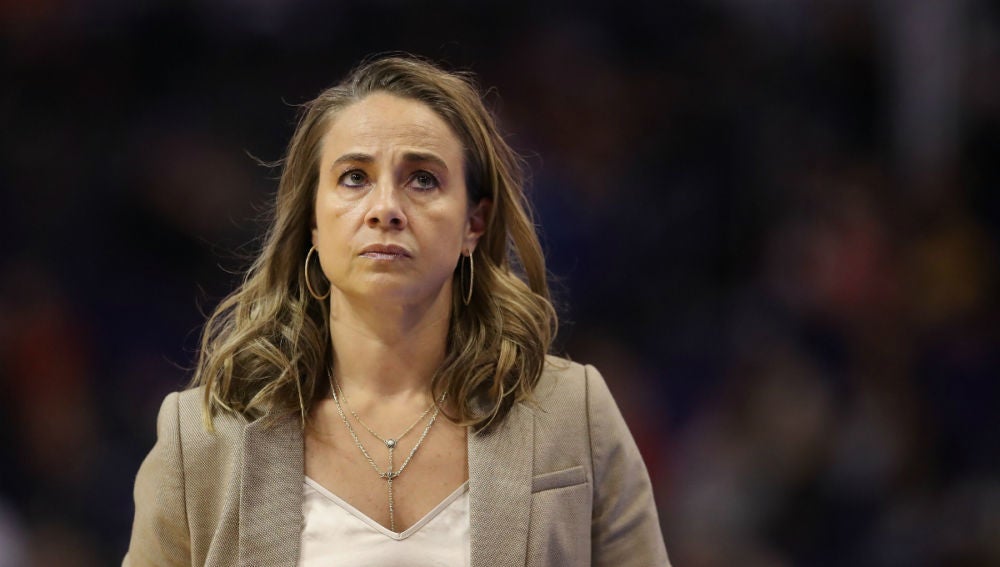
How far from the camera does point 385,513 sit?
192 cm

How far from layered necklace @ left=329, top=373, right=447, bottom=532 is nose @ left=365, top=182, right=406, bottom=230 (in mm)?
307

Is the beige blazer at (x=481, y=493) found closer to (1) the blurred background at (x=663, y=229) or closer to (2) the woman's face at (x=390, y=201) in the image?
(2) the woman's face at (x=390, y=201)

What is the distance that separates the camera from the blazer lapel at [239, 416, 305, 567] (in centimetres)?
186

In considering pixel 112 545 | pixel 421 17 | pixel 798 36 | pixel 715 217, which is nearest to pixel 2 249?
pixel 112 545

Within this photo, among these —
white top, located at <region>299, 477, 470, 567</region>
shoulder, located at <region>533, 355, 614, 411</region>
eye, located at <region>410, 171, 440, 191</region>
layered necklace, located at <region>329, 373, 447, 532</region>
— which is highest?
eye, located at <region>410, 171, 440, 191</region>

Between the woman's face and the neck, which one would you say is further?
the neck

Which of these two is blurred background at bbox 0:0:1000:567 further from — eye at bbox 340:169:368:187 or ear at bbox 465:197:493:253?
eye at bbox 340:169:368:187

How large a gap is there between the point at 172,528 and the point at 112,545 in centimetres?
173

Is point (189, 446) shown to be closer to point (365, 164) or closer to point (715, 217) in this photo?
point (365, 164)

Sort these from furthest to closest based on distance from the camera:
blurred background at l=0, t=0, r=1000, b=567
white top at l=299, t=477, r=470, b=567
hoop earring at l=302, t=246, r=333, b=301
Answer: blurred background at l=0, t=0, r=1000, b=567 < hoop earring at l=302, t=246, r=333, b=301 < white top at l=299, t=477, r=470, b=567


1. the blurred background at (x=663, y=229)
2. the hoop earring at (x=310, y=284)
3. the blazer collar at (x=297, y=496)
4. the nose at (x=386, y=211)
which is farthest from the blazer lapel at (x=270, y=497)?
the blurred background at (x=663, y=229)

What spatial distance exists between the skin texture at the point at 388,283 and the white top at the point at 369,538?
25 millimetres

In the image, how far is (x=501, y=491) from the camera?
6.29 ft

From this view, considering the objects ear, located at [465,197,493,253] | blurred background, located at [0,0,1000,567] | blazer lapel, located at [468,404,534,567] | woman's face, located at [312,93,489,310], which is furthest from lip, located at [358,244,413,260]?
blurred background, located at [0,0,1000,567]
